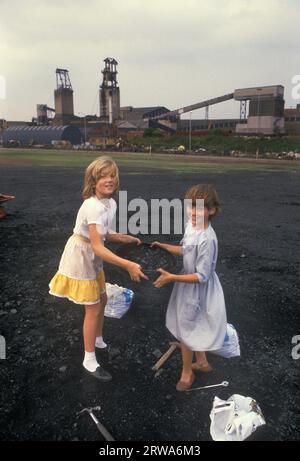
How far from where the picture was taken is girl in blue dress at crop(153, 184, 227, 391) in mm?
2996

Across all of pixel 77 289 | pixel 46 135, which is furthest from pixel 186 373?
pixel 46 135

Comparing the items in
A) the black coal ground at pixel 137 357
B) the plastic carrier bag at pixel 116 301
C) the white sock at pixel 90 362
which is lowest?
the black coal ground at pixel 137 357

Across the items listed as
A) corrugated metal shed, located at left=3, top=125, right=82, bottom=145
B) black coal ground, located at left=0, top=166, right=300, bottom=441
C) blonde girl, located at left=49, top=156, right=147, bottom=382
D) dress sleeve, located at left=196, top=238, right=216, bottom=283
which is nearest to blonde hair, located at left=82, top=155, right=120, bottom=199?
blonde girl, located at left=49, top=156, right=147, bottom=382

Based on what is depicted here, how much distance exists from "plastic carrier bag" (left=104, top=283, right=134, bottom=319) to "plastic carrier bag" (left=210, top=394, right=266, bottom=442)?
1.83 meters

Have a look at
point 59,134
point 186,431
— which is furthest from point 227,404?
point 59,134

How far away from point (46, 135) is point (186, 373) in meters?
89.9

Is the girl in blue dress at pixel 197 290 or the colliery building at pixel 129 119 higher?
the colliery building at pixel 129 119

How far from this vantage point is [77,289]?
3301mm

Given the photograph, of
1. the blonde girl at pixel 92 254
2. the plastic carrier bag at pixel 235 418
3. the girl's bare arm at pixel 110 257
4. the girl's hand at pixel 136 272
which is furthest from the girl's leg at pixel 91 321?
the plastic carrier bag at pixel 235 418

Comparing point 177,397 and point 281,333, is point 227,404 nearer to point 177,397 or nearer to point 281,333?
point 177,397

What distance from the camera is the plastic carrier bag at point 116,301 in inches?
179

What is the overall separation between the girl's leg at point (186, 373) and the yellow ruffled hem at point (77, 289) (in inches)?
36.6

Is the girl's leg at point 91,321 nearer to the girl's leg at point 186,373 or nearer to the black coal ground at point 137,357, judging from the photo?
the black coal ground at point 137,357

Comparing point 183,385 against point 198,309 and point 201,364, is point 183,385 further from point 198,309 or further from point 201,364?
point 198,309
